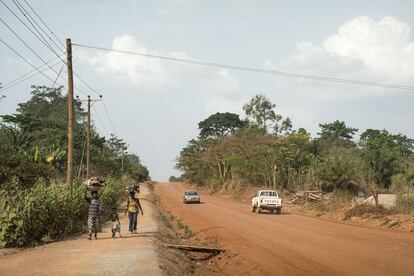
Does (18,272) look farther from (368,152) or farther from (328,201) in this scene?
(368,152)

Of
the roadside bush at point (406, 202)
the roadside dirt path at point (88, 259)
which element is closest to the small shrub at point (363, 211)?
the roadside bush at point (406, 202)

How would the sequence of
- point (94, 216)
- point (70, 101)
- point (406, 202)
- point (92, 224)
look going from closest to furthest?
1. point (92, 224)
2. point (94, 216)
3. point (70, 101)
4. point (406, 202)

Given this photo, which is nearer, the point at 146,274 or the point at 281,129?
the point at 146,274

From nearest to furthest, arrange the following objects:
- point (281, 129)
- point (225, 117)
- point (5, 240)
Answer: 1. point (5, 240)
2. point (281, 129)
3. point (225, 117)

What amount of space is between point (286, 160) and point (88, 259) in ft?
144

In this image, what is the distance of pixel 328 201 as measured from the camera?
39.7m

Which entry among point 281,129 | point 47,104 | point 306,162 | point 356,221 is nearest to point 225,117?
point 281,129

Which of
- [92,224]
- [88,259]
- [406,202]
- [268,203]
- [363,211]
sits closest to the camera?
[88,259]

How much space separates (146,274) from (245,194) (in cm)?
5197

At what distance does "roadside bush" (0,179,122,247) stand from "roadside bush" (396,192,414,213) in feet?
59.4

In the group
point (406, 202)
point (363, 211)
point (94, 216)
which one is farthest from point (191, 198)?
point (94, 216)

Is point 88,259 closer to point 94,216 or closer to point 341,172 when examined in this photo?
point 94,216

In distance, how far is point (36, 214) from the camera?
1761 centimetres

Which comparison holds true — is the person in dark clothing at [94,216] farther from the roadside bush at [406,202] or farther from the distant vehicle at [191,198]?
the distant vehicle at [191,198]
